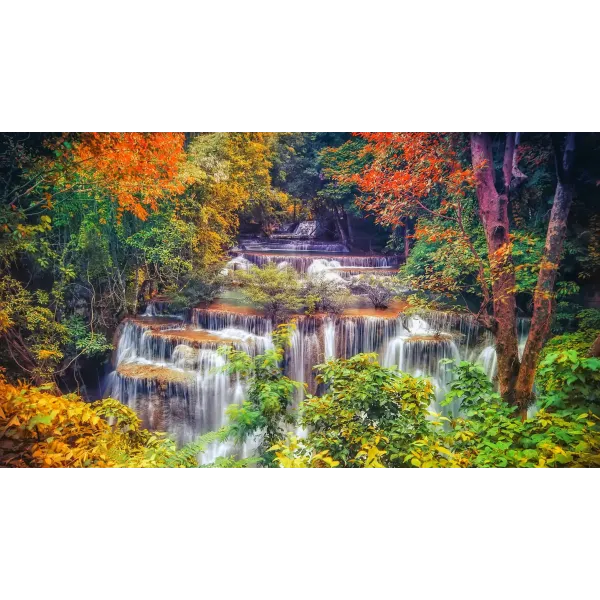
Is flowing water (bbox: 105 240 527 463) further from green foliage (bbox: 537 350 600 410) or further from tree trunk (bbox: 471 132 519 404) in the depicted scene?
green foliage (bbox: 537 350 600 410)

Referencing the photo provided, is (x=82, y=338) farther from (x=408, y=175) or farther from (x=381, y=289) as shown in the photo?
(x=408, y=175)

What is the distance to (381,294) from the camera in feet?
9.44

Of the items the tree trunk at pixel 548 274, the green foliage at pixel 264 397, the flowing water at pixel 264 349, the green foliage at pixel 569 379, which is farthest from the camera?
the flowing water at pixel 264 349

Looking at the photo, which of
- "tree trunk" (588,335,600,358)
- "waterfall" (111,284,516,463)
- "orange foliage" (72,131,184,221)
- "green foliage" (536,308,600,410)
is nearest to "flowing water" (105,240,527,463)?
"waterfall" (111,284,516,463)

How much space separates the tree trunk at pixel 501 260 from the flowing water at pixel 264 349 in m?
0.10

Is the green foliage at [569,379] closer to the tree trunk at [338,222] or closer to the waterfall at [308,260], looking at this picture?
the waterfall at [308,260]

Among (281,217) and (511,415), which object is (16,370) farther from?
(511,415)

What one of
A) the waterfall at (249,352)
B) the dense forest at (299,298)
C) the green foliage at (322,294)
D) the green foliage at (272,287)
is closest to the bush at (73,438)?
the dense forest at (299,298)

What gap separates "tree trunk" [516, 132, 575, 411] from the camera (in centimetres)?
264

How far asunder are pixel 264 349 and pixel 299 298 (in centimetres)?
43

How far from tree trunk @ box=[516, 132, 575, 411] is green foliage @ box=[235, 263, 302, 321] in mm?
1561

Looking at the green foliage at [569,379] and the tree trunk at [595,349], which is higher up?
the tree trunk at [595,349]

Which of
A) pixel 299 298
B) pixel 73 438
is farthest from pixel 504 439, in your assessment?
pixel 73 438

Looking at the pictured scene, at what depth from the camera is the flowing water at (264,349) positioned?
2869 mm
